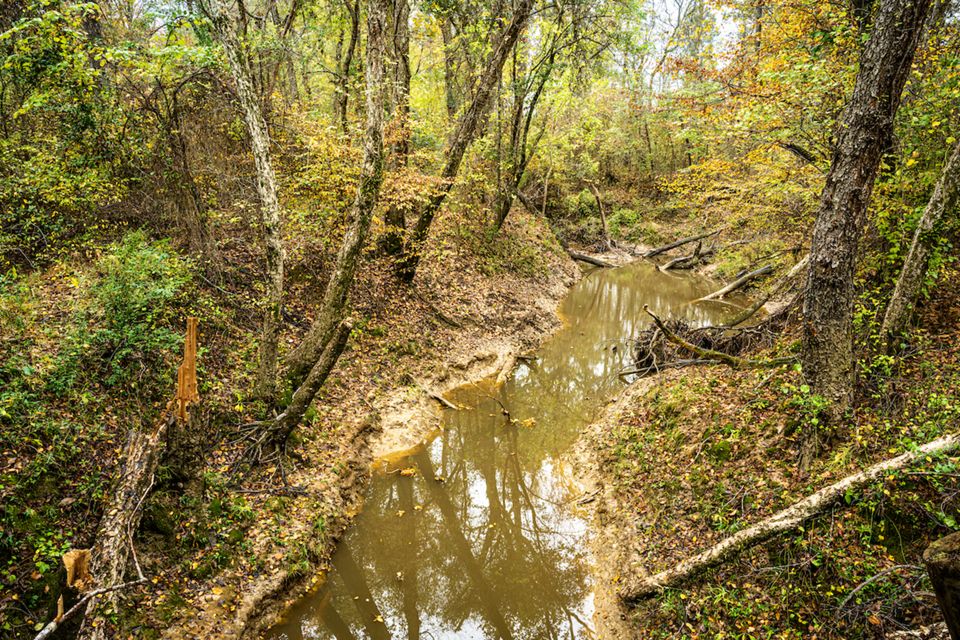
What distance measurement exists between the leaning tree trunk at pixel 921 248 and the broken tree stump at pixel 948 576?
4.46 m

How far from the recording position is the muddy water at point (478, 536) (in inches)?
254

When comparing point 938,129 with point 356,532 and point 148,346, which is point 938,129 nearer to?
point 356,532

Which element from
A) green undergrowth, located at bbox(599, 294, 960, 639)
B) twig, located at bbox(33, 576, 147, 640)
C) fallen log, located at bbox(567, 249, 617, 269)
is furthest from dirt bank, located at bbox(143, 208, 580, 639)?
fallen log, located at bbox(567, 249, 617, 269)

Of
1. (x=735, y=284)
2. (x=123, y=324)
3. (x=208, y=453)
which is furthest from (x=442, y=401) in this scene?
(x=735, y=284)

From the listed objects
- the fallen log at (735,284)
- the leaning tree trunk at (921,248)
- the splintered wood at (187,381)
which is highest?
the leaning tree trunk at (921,248)

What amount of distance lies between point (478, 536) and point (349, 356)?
5.33 meters

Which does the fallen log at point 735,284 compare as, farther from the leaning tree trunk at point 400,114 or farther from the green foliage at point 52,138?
the green foliage at point 52,138

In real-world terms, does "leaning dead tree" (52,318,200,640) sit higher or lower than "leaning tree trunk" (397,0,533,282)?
lower

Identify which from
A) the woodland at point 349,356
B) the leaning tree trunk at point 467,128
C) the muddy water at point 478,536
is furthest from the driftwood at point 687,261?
the leaning tree trunk at point 467,128

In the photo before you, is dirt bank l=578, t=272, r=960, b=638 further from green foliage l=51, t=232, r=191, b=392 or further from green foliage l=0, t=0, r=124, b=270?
green foliage l=0, t=0, r=124, b=270

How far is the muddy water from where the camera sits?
6461 millimetres

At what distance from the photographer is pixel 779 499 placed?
570 centimetres

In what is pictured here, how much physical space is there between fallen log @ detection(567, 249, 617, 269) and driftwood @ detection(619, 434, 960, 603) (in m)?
22.0

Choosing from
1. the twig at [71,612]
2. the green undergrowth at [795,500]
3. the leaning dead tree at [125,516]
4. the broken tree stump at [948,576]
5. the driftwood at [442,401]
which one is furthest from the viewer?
the driftwood at [442,401]
